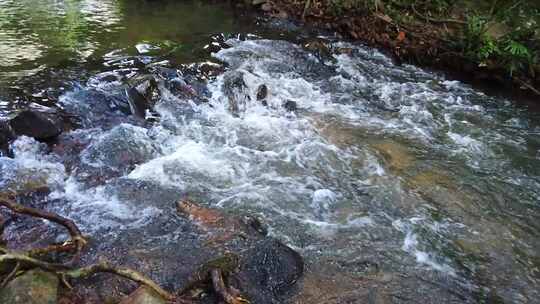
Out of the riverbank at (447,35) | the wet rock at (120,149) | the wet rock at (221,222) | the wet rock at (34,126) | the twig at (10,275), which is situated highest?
the riverbank at (447,35)

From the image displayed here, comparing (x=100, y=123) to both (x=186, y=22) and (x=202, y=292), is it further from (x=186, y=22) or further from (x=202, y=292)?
(x=186, y=22)

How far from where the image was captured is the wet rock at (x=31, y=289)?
2977 mm

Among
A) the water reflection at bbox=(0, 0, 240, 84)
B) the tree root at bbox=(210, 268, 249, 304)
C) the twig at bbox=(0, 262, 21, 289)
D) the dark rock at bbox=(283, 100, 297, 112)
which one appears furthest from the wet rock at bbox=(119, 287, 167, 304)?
the water reflection at bbox=(0, 0, 240, 84)

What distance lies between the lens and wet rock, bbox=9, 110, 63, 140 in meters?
5.48

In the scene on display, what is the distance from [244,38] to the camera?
10055 millimetres

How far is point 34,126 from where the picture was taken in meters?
5.50

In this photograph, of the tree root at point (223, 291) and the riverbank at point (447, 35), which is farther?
the riverbank at point (447, 35)

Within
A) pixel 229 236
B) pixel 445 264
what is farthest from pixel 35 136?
pixel 445 264

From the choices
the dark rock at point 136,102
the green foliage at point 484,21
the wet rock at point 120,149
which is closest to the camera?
the wet rock at point 120,149

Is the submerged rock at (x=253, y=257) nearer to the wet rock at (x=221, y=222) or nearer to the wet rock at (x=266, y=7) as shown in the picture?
the wet rock at (x=221, y=222)

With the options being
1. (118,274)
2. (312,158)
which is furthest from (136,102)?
(118,274)

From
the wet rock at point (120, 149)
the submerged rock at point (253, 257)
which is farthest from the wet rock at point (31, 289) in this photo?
the wet rock at point (120, 149)

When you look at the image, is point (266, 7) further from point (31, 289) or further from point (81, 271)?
point (31, 289)

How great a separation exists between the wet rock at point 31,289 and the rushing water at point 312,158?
0.97 m
